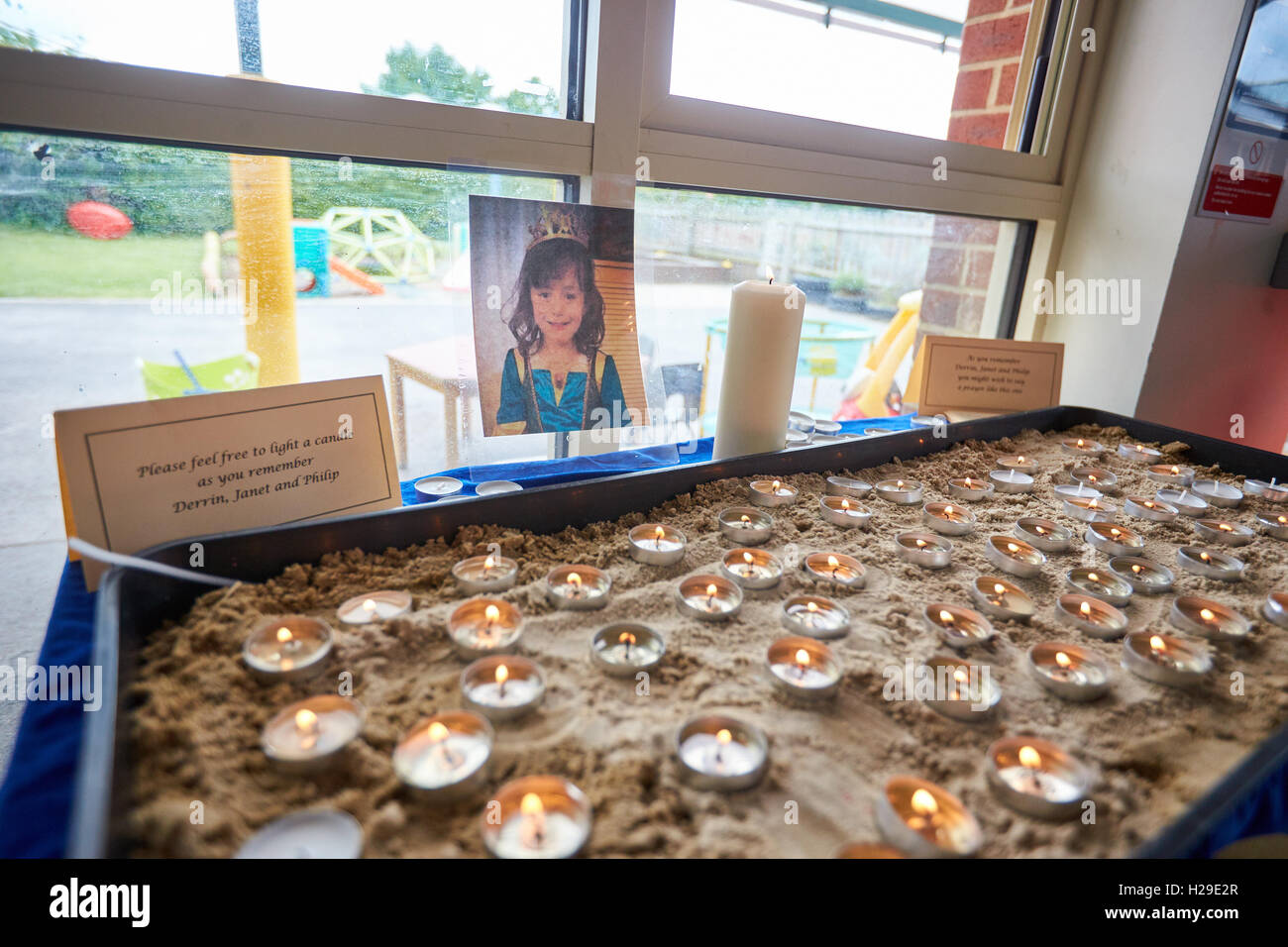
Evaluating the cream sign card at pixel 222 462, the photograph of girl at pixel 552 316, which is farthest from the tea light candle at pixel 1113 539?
the cream sign card at pixel 222 462

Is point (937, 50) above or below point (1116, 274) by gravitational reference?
above

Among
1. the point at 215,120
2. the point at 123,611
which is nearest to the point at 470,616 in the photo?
the point at 123,611

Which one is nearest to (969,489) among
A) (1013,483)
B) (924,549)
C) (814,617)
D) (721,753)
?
(1013,483)

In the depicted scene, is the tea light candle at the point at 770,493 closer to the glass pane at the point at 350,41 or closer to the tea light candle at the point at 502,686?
the tea light candle at the point at 502,686

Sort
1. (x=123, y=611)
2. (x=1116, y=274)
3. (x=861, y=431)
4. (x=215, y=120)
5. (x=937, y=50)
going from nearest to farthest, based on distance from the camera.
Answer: (x=123, y=611) → (x=215, y=120) → (x=861, y=431) → (x=937, y=50) → (x=1116, y=274)

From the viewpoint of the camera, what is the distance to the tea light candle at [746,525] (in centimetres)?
85

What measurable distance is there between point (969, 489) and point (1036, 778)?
58cm

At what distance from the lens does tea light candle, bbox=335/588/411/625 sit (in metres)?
0.65

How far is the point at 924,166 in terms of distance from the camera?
154 cm

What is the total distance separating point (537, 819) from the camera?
45cm

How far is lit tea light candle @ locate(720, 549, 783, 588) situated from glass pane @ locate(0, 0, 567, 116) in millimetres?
784

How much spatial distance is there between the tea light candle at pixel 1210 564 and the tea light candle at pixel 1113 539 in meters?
0.05
